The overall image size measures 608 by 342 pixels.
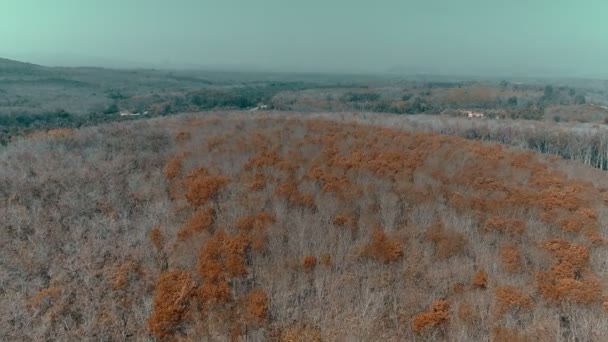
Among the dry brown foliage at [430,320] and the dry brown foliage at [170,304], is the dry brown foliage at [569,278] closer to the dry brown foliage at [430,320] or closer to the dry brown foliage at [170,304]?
the dry brown foliage at [430,320]

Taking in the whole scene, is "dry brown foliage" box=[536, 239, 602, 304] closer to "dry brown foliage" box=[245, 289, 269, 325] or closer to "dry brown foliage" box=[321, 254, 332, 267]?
"dry brown foliage" box=[321, 254, 332, 267]

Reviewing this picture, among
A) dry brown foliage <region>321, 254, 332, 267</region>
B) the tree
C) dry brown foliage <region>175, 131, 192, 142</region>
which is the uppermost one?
the tree

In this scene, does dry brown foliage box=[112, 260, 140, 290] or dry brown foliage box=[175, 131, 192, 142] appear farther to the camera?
dry brown foliage box=[175, 131, 192, 142]

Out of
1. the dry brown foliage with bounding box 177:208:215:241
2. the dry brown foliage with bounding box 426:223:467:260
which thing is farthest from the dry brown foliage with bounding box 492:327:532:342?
the dry brown foliage with bounding box 177:208:215:241

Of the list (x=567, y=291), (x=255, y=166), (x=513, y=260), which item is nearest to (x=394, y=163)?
(x=255, y=166)

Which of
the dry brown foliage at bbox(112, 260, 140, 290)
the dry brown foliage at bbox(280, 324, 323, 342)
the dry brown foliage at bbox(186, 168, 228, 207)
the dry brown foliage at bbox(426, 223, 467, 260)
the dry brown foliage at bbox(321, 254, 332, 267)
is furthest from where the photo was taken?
the dry brown foliage at bbox(186, 168, 228, 207)

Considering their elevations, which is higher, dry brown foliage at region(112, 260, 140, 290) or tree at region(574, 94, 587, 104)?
tree at region(574, 94, 587, 104)

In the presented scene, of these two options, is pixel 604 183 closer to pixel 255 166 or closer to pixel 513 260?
pixel 513 260

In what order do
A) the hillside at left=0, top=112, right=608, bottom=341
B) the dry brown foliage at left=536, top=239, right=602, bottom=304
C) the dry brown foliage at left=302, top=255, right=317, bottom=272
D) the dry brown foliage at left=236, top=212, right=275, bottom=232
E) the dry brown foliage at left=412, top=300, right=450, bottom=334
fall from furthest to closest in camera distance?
1. the dry brown foliage at left=236, top=212, right=275, bottom=232
2. the dry brown foliage at left=302, top=255, right=317, bottom=272
3. the dry brown foliage at left=536, top=239, right=602, bottom=304
4. the hillside at left=0, top=112, right=608, bottom=341
5. the dry brown foliage at left=412, top=300, right=450, bottom=334
